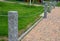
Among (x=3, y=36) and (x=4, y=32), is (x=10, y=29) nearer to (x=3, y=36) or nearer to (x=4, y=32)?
(x=3, y=36)

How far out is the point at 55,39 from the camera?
8836mm

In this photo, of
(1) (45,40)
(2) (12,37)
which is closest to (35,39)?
(1) (45,40)

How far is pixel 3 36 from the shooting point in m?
8.66

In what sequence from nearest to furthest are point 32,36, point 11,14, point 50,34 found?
point 11,14 → point 32,36 → point 50,34

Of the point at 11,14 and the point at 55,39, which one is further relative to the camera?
the point at 55,39

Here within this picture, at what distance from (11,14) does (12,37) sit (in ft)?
2.11

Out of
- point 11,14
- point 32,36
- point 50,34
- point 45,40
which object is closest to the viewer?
point 11,14

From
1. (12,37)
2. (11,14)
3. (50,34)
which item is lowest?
(50,34)

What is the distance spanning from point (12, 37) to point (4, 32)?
303 cm

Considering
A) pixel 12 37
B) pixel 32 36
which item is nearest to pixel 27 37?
pixel 32 36

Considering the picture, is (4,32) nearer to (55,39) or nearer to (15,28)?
(55,39)

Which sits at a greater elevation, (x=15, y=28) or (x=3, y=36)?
(x=15, y=28)

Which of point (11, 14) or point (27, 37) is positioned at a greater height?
point (11, 14)

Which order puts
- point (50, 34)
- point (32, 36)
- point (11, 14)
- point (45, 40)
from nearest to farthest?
1. point (11, 14)
2. point (45, 40)
3. point (32, 36)
4. point (50, 34)
